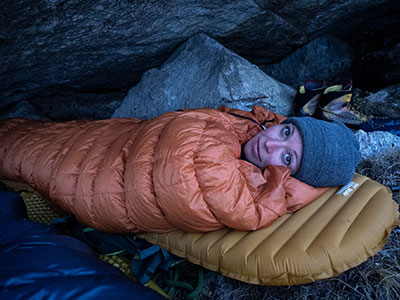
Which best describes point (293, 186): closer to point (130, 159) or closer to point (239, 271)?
point (239, 271)

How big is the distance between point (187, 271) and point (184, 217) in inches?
21.0

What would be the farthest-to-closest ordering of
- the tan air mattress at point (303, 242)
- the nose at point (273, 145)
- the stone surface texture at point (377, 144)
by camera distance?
the stone surface texture at point (377, 144) → the nose at point (273, 145) → the tan air mattress at point (303, 242)

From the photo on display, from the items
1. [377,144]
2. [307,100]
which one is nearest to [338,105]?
[307,100]

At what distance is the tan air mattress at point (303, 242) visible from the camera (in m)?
1.44

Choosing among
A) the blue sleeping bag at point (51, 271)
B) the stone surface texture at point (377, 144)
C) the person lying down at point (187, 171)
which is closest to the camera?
the blue sleeping bag at point (51, 271)

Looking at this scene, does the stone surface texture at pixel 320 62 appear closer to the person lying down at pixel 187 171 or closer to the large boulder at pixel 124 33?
the large boulder at pixel 124 33

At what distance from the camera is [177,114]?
203cm

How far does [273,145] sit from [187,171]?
2.45ft

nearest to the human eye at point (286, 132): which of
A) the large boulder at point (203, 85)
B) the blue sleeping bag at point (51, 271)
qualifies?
the large boulder at point (203, 85)

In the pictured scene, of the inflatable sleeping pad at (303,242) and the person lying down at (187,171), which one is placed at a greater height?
the person lying down at (187,171)

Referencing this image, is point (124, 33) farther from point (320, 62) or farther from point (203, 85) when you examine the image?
point (320, 62)

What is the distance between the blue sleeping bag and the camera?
3.37 ft

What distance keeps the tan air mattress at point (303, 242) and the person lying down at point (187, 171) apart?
8 centimetres

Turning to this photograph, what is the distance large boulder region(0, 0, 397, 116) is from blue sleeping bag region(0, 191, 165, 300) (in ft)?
5.51
